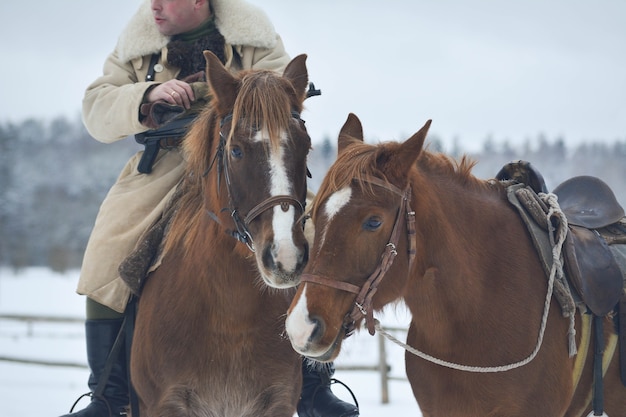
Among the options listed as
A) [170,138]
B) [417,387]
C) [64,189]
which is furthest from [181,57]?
[64,189]

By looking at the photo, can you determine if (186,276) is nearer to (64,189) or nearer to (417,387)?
(417,387)

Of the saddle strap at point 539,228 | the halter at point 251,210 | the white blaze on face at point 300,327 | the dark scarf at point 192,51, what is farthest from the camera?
the dark scarf at point 192,51

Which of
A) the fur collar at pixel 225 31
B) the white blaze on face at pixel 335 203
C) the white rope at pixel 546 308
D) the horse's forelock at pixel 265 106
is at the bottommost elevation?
the white rope at pixel 546 308

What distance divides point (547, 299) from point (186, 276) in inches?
75.5

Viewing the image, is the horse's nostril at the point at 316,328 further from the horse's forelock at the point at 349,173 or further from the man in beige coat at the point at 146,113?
the man in beige coat at the point at 146,113

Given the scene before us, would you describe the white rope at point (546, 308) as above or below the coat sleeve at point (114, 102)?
below

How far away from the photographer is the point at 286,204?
3352 millimetres

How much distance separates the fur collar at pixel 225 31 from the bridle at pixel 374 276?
1926 millimetres

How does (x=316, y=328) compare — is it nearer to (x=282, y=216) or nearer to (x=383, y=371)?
(x=282, y=216)

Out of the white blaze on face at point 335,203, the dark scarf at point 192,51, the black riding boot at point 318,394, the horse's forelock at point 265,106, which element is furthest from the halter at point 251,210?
the black riding boot at point 318,394

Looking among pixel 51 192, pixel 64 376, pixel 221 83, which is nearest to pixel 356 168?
pixel 221 83

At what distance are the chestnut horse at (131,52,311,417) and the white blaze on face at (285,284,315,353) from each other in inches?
19.6

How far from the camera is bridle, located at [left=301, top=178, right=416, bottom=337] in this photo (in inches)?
122

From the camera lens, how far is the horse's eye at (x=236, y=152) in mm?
3541
